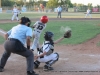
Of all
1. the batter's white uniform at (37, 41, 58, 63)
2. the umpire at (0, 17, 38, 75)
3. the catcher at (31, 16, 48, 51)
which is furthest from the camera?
the catcher at (31, 16, 48, 51)

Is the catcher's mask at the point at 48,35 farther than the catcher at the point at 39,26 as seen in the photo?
No

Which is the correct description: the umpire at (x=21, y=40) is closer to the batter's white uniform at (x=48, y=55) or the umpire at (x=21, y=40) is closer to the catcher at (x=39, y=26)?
the batter's white uniform at (x=48, y=55)

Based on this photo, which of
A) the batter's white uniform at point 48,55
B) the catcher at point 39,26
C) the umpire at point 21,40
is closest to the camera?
the umpire at point 21,40

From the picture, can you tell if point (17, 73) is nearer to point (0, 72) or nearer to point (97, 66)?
point (0, 72)

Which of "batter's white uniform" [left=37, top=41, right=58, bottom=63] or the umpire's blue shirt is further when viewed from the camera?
"batter's white uniform" [left=37, top=41, right=58, bottom=63]

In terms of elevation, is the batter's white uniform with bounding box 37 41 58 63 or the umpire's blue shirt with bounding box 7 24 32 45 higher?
the umpire's blue shirt with bounding box 7 24 32 45

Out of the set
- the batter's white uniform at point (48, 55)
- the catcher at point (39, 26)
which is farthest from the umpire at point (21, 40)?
the catcher at point (39, 26)

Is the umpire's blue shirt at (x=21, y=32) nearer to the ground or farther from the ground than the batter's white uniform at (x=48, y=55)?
farther from the ground

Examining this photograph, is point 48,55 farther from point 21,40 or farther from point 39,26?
point 39,26

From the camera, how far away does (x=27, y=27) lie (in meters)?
6.98

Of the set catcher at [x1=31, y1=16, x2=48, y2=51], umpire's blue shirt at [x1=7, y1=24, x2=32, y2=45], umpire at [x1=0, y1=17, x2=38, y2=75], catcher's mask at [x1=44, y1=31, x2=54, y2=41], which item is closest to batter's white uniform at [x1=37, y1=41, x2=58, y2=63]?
catcher's mask at [x1=44, y1=31, x2=54, y2=41]

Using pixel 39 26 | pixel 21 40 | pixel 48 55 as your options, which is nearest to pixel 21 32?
pixel 21 40

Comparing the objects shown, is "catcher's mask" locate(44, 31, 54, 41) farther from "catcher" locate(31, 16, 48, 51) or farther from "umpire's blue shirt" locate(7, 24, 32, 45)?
"catcher" locate(31, 16, 48, 51)

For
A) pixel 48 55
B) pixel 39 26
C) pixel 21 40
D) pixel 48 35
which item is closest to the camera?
pixel 21 40
